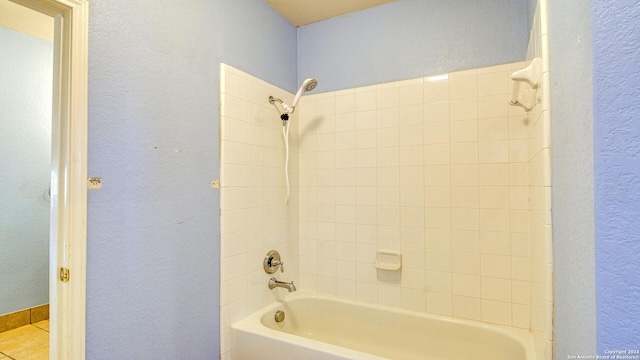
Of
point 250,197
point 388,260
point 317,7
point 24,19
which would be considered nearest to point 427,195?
point 388,260

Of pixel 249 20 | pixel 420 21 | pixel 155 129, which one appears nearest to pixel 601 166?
pixel 155 129

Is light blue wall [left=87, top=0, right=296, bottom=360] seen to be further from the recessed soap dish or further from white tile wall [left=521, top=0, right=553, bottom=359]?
white tile wall [left=521, top=0, right=553, bottom=359]

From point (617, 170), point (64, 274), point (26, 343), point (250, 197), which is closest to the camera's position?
point (617, 170)

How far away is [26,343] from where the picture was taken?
199 cm

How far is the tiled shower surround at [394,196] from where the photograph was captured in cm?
161

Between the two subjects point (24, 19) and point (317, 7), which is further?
point (317, 7)

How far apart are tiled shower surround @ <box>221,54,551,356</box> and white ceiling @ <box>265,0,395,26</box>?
0.58 metres

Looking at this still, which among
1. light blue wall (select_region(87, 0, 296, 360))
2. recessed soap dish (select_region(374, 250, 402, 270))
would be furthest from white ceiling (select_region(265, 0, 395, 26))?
recessed soap dish (select_region(374, 250, 402, 270))

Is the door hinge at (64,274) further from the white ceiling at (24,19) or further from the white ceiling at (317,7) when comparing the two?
the white ceiling at (317,7)

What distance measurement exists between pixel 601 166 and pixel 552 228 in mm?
673

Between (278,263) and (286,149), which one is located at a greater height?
(286,149)

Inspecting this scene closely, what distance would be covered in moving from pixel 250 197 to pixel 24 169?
2.02 meters

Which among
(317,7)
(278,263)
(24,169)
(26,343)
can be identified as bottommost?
(26,343)

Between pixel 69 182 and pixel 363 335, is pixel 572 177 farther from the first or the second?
pixel 363 335
